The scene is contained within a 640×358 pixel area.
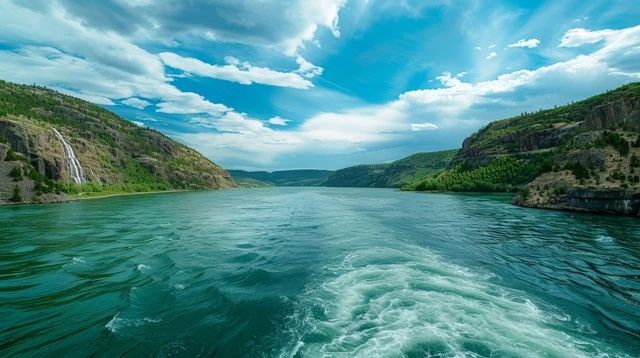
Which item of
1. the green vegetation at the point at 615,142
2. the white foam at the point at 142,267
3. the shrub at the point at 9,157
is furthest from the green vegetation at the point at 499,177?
the shrub at the point at 9,157

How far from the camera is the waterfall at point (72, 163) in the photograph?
14212cm

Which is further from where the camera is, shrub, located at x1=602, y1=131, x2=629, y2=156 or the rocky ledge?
shrub, located at x1=602, y1=131, x2=629, y2=156

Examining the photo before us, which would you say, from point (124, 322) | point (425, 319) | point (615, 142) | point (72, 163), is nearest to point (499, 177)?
point (615, 142)

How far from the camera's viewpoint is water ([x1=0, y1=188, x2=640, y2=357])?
12422 mm

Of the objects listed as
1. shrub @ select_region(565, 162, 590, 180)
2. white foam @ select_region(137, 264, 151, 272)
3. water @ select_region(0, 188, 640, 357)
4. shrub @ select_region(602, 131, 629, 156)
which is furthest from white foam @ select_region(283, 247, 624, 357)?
shrub @ select_region(602, 131, 629, 156)

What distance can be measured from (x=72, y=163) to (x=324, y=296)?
167 m

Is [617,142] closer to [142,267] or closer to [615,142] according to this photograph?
[615,142]

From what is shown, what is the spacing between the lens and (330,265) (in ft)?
79.6

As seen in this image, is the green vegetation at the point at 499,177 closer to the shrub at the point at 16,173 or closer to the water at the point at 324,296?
the water at the point at 324,296

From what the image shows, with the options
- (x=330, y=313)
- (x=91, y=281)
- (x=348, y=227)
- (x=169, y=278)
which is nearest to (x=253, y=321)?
(x=330, y=313)

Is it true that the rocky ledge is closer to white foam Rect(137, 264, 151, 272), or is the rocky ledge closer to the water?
the water

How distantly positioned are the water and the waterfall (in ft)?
419

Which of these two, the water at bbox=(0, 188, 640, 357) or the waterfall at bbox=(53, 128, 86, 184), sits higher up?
the waterfall at bbox=(53, 128, 86, 184)

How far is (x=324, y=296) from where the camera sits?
17641 millimetres
